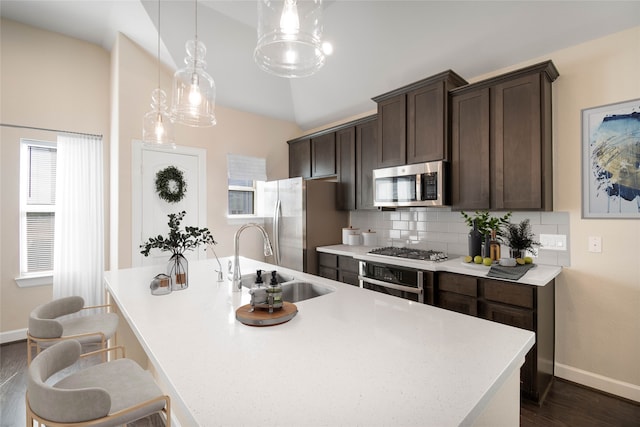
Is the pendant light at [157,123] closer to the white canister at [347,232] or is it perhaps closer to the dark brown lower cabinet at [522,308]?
the white canister at [347,232]

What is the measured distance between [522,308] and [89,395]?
8.12 ft

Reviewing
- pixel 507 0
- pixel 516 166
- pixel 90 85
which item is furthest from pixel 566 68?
pixel 90 85

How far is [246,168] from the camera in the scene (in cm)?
439

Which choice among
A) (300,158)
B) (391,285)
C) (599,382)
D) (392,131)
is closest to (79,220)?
(300,158)

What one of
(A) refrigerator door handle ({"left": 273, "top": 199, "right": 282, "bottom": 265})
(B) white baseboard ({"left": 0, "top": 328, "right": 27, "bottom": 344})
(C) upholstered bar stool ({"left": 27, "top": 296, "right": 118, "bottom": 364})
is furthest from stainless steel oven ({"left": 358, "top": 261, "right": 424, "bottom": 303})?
(B) white baseboard ({"left": 0, "top": 328, "right": 27, "bottom": 344})

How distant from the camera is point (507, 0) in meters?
2.36

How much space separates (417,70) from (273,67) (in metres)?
2.20

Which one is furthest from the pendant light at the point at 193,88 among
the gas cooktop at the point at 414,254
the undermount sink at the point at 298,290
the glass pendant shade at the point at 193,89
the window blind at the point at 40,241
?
the window blind at the point at 40,241

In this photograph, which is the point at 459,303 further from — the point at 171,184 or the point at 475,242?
the point at 171,184

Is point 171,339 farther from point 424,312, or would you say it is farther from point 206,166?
point 206,166

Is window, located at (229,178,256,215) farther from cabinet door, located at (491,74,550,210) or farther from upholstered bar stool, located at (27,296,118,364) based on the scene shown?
cabinet door, located at (491,74,550,210)

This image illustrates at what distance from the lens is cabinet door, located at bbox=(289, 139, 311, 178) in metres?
4.48

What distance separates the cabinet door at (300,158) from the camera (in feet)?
14.7

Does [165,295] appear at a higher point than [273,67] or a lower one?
lower
